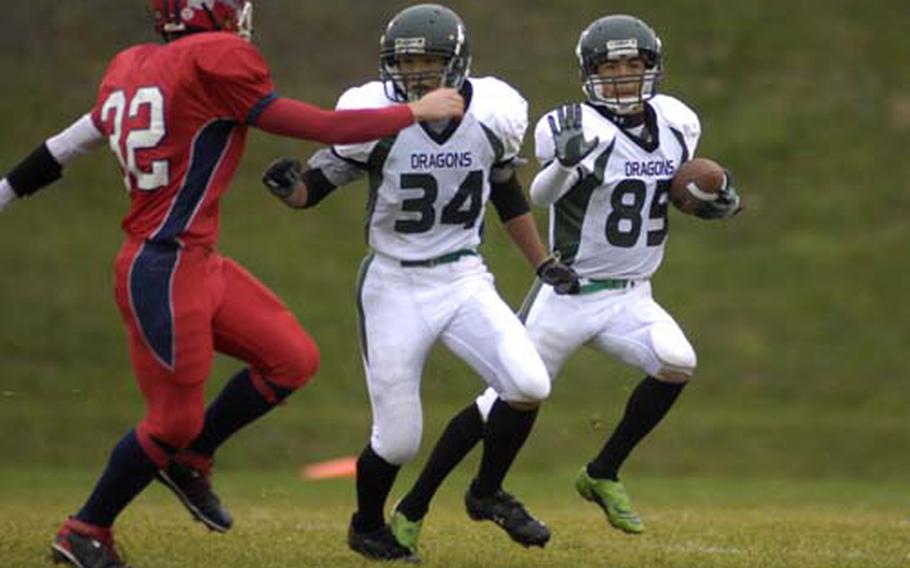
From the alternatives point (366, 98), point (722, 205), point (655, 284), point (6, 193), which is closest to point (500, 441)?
point (366, 98)

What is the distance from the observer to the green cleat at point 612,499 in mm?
9336

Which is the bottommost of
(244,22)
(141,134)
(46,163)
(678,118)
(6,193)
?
(678,118)

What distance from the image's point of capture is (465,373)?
19969 millimetres

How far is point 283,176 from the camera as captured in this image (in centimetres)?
857

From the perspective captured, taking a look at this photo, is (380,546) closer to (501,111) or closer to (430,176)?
(430,176)

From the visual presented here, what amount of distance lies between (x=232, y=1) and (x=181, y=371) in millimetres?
1382

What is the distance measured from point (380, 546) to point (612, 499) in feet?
3.95

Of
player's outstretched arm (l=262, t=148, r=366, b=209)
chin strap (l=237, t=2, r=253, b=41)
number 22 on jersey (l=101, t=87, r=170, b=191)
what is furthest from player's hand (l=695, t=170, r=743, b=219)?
number 22 on jersey (l=101, t=87, r=170, b=191)

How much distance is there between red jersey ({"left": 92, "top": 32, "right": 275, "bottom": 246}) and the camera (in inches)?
304

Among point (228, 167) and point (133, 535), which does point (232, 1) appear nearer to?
point (228, 167)

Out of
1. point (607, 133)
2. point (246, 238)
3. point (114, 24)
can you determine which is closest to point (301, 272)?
point (246, 238)

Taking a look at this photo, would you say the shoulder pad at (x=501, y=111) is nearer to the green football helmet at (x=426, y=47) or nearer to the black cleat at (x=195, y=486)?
the green football helmet at (x=426, y=47)

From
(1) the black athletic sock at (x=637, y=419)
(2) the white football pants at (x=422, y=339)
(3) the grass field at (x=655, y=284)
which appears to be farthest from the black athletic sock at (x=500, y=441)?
(3) the grass field at (x=655, y=284)

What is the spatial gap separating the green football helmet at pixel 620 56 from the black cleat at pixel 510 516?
1.91 meters
